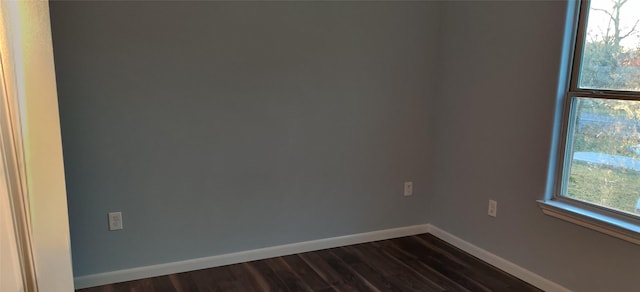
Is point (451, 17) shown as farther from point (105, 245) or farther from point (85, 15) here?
point (105, 245)

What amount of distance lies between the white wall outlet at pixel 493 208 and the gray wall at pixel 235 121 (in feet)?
1.92

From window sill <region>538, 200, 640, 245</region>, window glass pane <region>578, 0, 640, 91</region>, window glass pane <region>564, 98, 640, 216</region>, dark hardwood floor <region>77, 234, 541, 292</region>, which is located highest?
window glass pane <region>578, 0, 640, 91</region>

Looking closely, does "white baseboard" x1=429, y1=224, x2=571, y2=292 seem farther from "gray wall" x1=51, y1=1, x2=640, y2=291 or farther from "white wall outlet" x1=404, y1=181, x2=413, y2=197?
"white wall outlet" x1=404, y1=181, x2=413, y2=197

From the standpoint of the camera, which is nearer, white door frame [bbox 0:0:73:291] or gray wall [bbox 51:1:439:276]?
white door frame [bbox 0:0:73:291]

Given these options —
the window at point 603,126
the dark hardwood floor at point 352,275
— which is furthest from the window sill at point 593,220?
the dark hardwood floor at point 352,275

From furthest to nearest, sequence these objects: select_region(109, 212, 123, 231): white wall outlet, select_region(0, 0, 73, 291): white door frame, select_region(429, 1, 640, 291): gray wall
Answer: select_region(109, 212, 123, 231): white wall outlet, select_region(429, 1, 640, 291): gray wall, select_region(0, 0, 73, 291): white door frame

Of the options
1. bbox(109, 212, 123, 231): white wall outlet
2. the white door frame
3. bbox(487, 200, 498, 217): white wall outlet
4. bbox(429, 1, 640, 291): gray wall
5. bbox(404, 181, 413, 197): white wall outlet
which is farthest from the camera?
bbox(404, 181, 413, 197): white wall outlet

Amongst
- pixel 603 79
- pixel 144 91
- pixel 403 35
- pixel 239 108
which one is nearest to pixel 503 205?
pixel 603 79

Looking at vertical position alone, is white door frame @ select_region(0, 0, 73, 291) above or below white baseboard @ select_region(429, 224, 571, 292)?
above

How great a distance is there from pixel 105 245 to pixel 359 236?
166cm

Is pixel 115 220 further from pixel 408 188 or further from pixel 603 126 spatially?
pixel 603 126

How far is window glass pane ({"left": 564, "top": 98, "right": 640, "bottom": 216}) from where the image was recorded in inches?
82.3

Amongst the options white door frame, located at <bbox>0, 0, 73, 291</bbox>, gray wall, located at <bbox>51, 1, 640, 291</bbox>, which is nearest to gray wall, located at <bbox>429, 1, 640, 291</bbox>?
gray wall, located at <bbox>51, 1, 640, 291</bbox>

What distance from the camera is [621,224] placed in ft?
6.84
